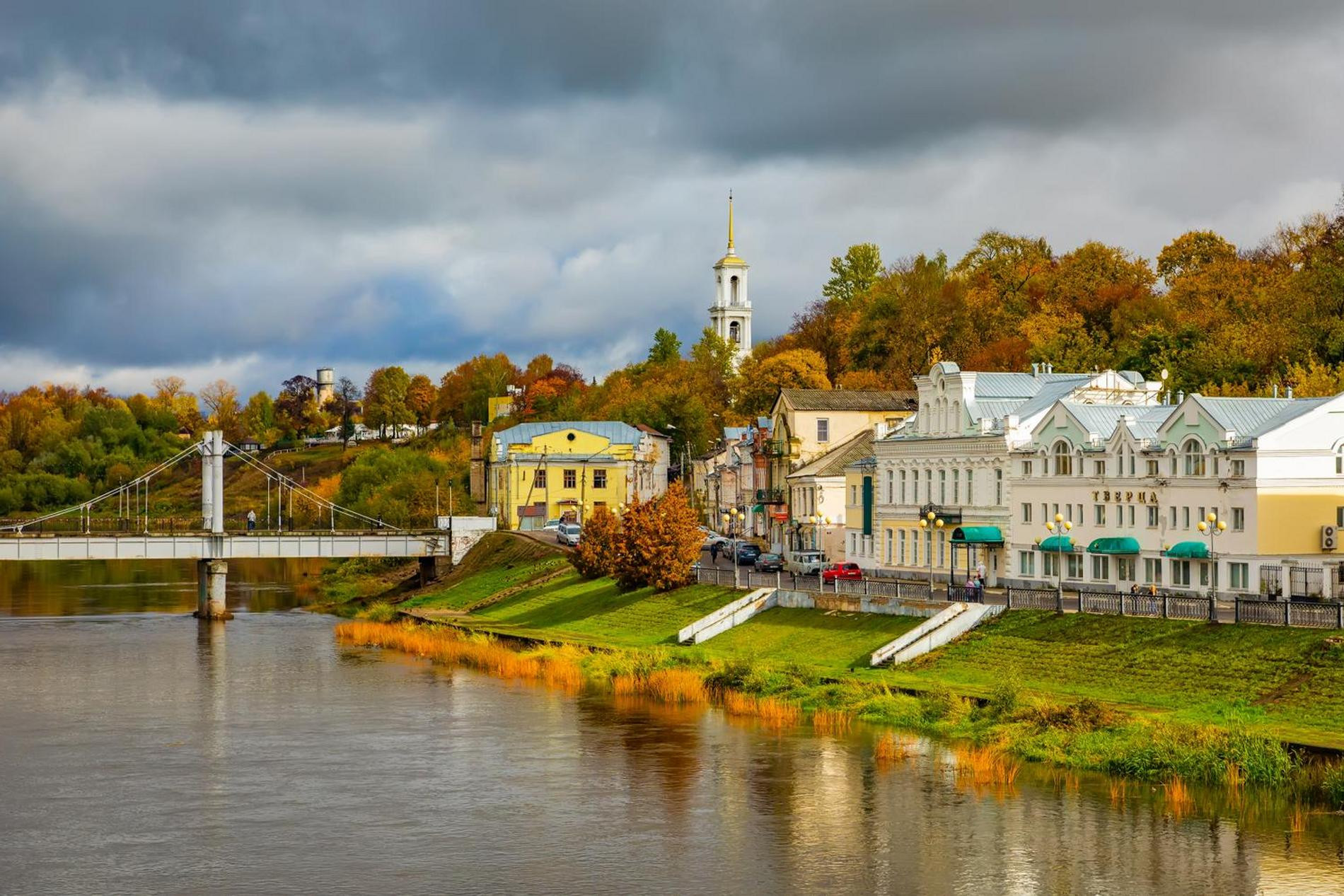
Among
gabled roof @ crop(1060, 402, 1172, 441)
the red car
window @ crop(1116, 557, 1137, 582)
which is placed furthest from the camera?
the red car

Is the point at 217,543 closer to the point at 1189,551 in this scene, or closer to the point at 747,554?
the point at 747,554

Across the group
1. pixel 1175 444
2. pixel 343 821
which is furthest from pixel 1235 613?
pixel 343 821

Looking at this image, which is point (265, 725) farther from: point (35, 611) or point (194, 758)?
point (35, 611)

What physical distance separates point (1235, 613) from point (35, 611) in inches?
3004

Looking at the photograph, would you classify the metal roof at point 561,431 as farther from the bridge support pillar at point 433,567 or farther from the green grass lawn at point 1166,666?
the green grass lawn at point 1166,666

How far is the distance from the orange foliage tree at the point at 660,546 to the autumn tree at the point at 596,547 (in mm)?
4356

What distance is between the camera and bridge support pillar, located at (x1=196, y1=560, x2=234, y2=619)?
101438mm

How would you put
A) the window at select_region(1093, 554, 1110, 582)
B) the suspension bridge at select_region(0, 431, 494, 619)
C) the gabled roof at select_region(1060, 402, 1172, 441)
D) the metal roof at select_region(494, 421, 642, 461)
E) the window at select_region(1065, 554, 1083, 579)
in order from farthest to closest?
A: the metal roof at select_region(494, 421, 642, 461) < the suspension bridge at select_region(0, 431, 494, 619) < the window at select_region(1065, 554, 1083, 579) < the gabled roof at select_region(1060, 402, 1172, 441) < the window at select_region(1093, 554, 1110, 582)

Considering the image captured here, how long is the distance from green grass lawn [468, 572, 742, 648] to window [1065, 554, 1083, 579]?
1457 centimetres

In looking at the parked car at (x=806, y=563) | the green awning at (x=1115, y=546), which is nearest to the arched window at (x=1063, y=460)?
the green awning at (x=1115, y=546)

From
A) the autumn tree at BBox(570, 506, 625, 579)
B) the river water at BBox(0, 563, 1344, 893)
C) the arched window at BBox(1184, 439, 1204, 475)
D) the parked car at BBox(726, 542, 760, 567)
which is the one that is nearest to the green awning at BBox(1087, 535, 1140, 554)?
the arched window at BBox(1184, 439, 1204, 475)

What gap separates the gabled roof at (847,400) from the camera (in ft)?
352

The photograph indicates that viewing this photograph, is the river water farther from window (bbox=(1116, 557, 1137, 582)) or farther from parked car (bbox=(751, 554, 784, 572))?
parked car (bbox=(751, 554, 784, 572))

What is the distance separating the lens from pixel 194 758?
169 feet
